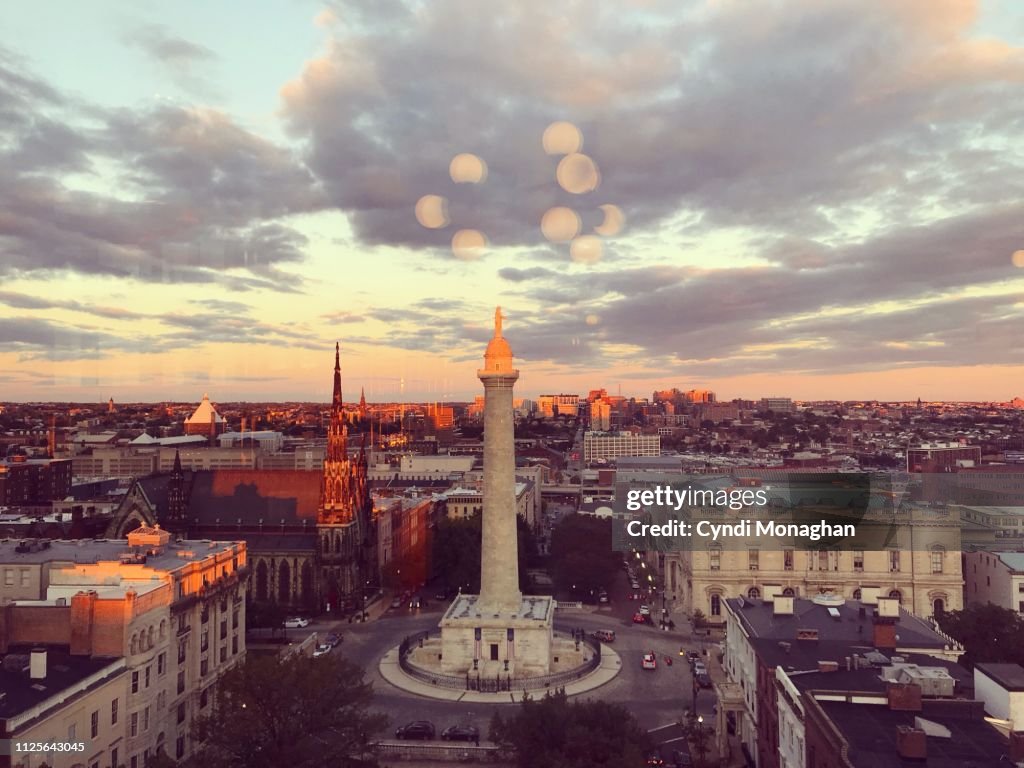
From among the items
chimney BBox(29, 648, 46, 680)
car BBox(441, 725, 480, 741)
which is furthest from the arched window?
chimney BBox(29, 648, 46, 680)

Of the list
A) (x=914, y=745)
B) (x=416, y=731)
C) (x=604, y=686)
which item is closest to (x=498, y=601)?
(x=604, y=686)

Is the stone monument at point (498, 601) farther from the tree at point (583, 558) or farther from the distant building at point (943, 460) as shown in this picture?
the distant building at point (943, 460)

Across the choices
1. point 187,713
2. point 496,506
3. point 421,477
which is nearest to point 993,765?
point 187,713

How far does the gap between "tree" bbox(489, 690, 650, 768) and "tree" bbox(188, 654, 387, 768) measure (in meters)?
7.04

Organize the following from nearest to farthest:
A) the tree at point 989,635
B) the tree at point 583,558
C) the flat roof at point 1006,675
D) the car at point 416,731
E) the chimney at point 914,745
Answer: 1. the chimney at point 914,745
2. the flat roof at point 1006,675
3. the car at point 416,731
4. the tree at point 989,635
5. the tree at point 583,558

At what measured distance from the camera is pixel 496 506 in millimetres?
73625

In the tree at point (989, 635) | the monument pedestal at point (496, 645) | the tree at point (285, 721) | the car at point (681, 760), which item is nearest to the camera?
the tree at point (285, 721)

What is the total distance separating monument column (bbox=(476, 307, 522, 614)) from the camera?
73250mm

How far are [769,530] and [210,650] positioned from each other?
54.8 meters

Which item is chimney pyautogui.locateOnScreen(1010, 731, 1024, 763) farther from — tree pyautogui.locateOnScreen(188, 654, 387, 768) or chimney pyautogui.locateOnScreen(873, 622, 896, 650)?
tree pyautogui.locateOnScreen(188, 654, 387, 768)

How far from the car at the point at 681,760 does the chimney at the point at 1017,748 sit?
22.6 metres

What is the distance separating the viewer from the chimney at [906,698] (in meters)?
33.5

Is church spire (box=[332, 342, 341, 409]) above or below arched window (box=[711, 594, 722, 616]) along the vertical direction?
above

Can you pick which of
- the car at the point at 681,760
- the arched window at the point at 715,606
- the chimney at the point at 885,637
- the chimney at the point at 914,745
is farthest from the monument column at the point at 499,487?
the chimney at the point at 914,745
